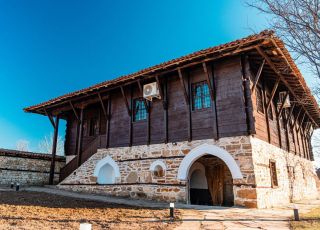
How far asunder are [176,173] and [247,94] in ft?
12.4

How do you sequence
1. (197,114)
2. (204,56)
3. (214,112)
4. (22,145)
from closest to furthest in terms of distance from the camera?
(204,56) < (214,112) < (197,114) < (22,145)

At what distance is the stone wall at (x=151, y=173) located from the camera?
8.03 meters

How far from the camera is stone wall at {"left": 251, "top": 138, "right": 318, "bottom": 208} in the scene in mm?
8172

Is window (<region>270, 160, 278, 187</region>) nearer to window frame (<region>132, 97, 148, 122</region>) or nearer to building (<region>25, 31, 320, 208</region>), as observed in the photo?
building (<region>25, 31, 320, 208</region>)

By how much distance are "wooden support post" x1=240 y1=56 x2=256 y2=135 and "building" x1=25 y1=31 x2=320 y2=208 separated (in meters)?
0.03

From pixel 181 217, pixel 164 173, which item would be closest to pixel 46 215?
pixel 181 217

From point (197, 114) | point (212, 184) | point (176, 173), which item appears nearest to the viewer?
point (176, 173)

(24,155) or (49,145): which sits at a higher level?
(49,145)

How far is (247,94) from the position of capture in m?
8.58

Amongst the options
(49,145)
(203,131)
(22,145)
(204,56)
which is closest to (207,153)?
(203,131)

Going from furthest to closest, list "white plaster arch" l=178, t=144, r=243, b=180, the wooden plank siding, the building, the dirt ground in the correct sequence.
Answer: the wooden plank siding < the building < "white plaster arch" l=178, t=144, r=243, b=180 < the dirt ground

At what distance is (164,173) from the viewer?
966cm

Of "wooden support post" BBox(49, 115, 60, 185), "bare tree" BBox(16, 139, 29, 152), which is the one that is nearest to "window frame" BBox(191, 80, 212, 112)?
"wooden support post" BBox(49, 115, 60, 185)

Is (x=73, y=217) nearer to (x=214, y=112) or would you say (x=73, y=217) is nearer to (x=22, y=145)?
(x=214, y=112)
